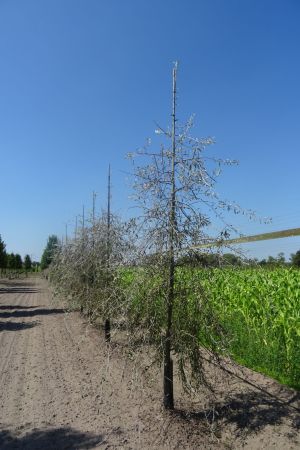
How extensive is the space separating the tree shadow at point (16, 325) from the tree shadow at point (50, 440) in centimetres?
936

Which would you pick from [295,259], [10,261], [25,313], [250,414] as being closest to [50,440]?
[250,414]

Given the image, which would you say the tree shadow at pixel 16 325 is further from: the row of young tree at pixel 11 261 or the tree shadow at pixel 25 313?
the row of young tree at pixel 11 261

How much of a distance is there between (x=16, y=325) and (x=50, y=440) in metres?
10.7

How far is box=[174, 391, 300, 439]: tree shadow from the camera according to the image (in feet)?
18.6

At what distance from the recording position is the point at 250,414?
596cm

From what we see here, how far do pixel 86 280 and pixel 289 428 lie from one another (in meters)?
8.78

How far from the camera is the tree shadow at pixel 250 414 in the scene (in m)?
5.66

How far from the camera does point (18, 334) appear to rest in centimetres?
1365

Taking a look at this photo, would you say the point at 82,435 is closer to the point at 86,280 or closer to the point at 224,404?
the point at 224,404

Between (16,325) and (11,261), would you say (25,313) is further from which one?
(11,261)

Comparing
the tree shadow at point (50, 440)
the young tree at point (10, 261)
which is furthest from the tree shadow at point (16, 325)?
the young tree at point (10, 261)

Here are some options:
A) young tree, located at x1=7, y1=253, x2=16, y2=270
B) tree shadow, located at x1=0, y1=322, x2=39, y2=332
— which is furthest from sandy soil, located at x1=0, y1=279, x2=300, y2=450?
young tree, located at x1=7, y1=253, x2=16, y2=270

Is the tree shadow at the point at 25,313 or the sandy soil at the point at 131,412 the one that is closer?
the sandy soil at the point at 131,412

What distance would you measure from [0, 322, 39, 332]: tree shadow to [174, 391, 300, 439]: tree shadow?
10089 mm
